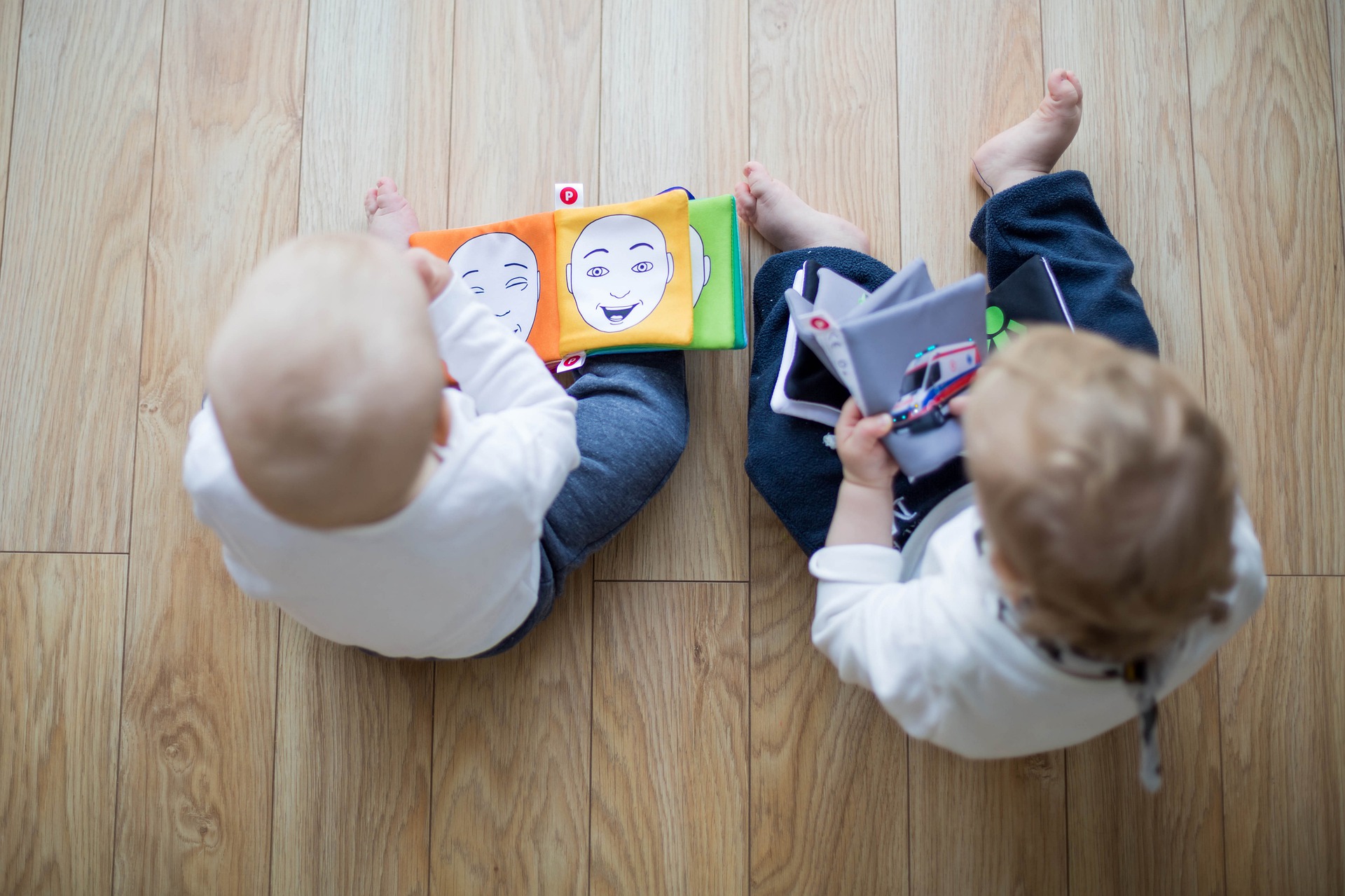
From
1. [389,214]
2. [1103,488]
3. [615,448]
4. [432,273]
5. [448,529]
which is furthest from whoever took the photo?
[389,214]

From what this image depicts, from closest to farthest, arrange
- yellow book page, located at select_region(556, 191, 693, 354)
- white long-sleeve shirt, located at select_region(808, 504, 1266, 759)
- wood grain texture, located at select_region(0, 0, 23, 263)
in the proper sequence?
white long-sleeve shirt, located at select_region(808, 504, 1266, 759) → yellow book page, located at select_region(556, 191, 693, 354) → wood grain texture, located at select_region(0, 0, 23, 263)

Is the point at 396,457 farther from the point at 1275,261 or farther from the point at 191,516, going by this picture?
the point at 1275,261

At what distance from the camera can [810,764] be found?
2.72 ft

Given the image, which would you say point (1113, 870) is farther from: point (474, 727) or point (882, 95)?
point (882, 95)

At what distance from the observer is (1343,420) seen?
0.85 m

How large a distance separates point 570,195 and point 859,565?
1.56 ft

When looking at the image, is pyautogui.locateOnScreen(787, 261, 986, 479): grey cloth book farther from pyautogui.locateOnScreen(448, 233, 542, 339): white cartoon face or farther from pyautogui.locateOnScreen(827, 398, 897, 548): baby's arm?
pyautogui.locateOnScreen(448, 233, 542, 339): white cartoon face

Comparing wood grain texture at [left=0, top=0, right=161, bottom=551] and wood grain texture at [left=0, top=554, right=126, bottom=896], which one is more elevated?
wood grain texture at [left=0, top=0, right=161, bottom=551]

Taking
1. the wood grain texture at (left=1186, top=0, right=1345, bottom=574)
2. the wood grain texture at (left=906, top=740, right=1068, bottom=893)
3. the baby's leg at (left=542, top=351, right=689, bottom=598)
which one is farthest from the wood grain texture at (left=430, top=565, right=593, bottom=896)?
the wood grain texture at (left=1186, top=0, right=1345, bottom=574)

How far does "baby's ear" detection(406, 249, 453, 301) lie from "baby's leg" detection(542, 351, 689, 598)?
0.57 feet

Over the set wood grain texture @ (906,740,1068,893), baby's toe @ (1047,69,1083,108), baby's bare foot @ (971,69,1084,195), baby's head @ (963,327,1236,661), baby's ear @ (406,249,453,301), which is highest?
baby's toe @ (1047,69,1083,108)

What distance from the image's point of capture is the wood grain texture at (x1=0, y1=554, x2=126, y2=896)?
844 millimetres

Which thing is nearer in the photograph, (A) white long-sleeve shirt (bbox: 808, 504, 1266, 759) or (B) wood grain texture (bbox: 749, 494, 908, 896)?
(A) white long-sleeve shirt (bbox: 808, 504, 1266, 759)

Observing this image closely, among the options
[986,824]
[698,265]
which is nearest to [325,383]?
[698,265]
